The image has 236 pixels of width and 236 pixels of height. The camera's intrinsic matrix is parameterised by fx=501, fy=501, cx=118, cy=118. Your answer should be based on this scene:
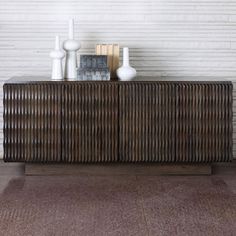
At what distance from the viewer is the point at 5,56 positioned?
3.77 meters

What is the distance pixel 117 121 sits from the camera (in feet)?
10.8

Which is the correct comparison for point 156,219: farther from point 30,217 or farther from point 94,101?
point 94,101

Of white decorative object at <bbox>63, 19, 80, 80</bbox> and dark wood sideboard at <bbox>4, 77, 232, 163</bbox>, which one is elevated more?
white decorative object at <bbox>63, 19, 80, 80</bbox>

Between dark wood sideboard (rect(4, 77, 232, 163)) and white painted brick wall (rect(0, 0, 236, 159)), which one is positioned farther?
white painted brick wall (rect(0, 0, 236, 159))

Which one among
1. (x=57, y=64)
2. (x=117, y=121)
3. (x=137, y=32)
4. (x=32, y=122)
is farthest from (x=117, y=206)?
(x=137, y=32)

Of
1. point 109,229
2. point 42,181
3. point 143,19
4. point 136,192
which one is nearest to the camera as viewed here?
point 109,229

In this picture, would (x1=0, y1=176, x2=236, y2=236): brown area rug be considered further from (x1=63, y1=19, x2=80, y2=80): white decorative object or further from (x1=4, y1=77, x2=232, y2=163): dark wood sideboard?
(x1=63, y1=19, x2=80, y2=80): white decorative object

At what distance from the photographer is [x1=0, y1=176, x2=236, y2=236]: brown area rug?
2.37m

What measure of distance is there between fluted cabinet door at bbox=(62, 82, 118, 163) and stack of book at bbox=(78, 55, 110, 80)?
11 cm

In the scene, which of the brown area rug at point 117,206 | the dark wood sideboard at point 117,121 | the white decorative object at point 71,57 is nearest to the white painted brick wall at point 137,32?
the white decorative object at point 71,57

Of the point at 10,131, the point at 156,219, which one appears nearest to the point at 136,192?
the point at 156,219

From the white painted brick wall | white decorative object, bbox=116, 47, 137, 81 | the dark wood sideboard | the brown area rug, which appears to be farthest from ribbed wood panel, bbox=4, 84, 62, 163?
the white painted brick wall

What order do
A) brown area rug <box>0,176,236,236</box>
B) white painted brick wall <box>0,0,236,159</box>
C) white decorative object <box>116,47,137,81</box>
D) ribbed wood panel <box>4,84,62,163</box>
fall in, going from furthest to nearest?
white painted brick wall <box>0,0,236,159</box> < white decorative object <box>116,47,137,81</box> < ribbed wood panel <box>4,84,62,163</box> < brown area rug <box>0,176,236,236</box>

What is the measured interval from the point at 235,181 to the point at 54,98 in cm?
130
